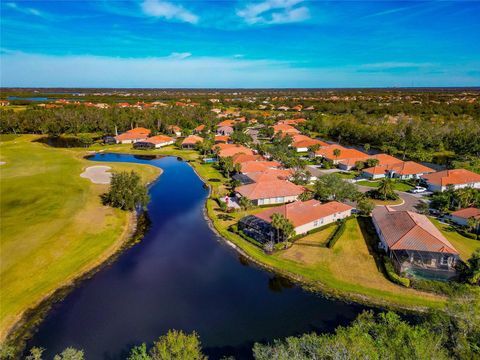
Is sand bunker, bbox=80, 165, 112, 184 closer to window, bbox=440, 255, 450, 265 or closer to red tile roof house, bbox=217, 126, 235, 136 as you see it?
window, bbox=440, 255, 450, 265

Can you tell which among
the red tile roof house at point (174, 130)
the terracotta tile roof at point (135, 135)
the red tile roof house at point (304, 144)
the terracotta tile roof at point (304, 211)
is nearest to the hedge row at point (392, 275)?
the terracotta tile roof at point (304, 211)

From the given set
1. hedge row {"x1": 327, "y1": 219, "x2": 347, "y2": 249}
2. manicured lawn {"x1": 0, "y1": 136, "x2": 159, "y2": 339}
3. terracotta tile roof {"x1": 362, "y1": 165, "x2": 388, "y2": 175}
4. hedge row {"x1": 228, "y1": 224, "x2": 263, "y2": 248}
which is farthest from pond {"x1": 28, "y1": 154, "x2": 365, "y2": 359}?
terracotta tile roof {"x1": 362, "y1": 165, "x2": 388, "y2": 175}

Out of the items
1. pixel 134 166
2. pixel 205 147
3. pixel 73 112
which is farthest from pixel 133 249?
pixel 73 112

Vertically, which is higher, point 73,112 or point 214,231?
point 73,112

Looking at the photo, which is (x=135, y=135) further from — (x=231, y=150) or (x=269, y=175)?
(x=269, y=175)

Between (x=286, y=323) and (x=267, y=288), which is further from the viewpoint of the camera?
(x=267, y=288)

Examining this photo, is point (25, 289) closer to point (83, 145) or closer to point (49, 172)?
point (49, 172)
